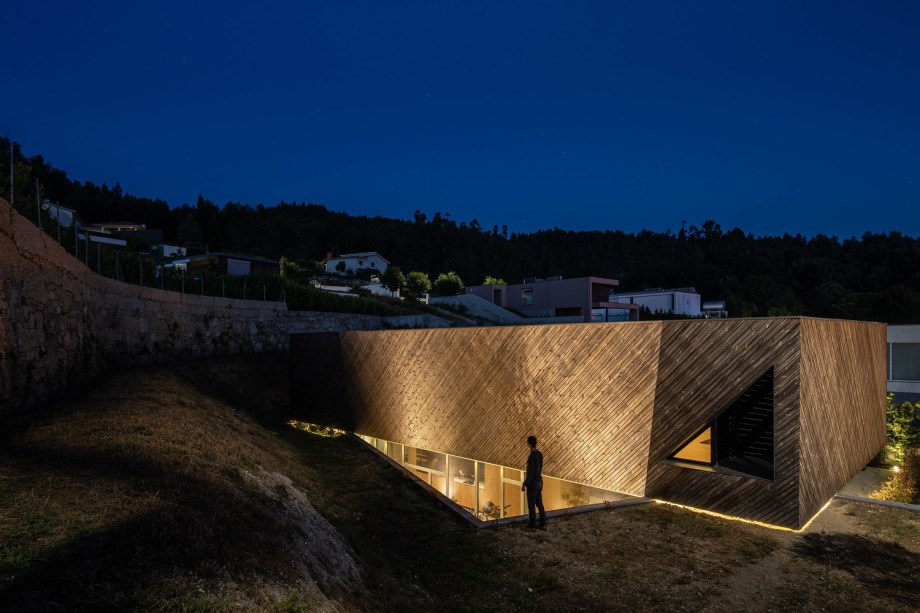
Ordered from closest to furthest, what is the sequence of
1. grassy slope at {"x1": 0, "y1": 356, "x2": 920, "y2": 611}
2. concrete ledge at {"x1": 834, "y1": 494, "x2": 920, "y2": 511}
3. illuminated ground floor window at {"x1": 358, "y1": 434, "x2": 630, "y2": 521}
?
grassy slope at {"x1": 0, "y1": 356, "x2": 920, "y2": 611} < concrete ledge at {"x1": 834, "y1": 494, "x2": 920, "y2": 511} < illuminated ground floor window at {"x1": 358, "y1": 434, "x2": 630, "y2": 521}

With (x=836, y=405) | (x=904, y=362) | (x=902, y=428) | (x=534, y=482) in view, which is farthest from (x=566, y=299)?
(x=534, y=482)

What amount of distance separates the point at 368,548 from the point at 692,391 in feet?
16.9

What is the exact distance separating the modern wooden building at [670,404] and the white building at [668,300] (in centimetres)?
3025

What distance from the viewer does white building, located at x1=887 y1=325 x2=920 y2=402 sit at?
14.3 metres

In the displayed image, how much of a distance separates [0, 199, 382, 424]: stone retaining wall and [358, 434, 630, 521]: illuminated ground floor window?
5.95 meters

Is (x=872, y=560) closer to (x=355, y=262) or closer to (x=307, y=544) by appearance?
(x=307, y=544)

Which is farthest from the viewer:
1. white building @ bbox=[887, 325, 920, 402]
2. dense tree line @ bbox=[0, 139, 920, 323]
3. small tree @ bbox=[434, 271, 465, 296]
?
dense tree line @ bbox=[0, 139, 920, 323]

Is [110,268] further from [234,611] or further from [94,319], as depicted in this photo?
[234,611]

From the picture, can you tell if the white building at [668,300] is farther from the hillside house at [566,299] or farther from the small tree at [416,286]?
the small tree at [416,286]

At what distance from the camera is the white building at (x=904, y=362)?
47.1 feet

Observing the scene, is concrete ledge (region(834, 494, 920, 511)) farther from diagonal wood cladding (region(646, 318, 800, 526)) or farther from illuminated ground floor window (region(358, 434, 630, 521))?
illuminated ground floor window (region(358, 434, 630, 521))

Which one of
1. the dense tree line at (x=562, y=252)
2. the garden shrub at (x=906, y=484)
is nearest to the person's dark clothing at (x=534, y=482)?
the garden shrub at (x=906, y=484)

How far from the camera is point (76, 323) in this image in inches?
341

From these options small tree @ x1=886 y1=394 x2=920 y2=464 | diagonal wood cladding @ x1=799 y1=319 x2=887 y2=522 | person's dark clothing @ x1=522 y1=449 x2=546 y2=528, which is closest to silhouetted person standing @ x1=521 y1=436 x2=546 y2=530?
person's dark clothing @ x1=522 y1=449 x2=546 y2=528
